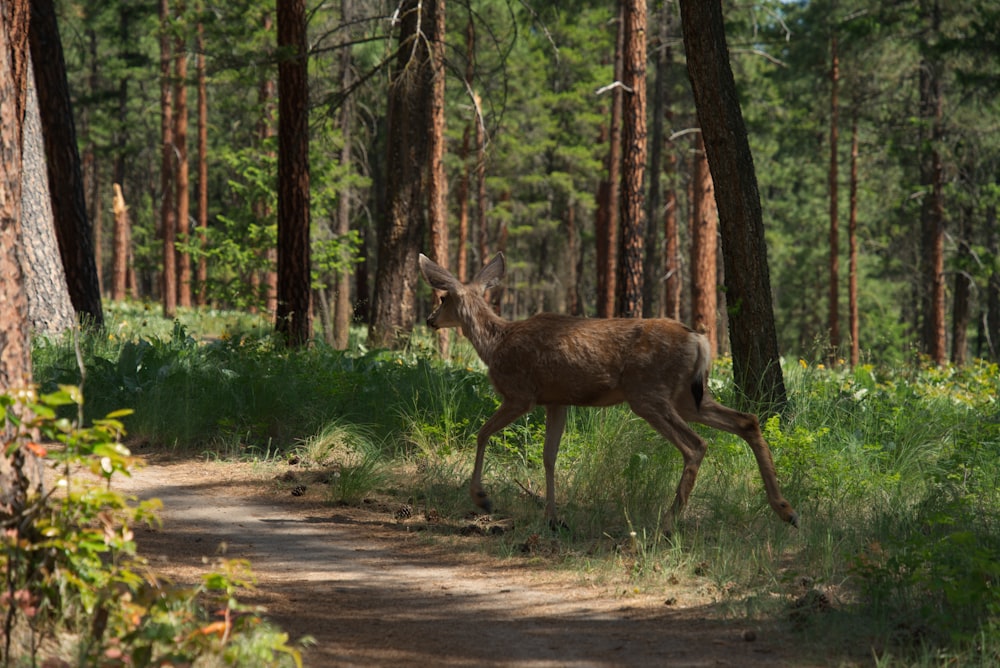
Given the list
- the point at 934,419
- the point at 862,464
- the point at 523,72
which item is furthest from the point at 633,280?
the point at 523,72

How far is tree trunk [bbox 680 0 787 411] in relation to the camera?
930 centimetres

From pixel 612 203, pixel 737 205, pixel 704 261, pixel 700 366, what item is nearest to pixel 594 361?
pixel 700 366

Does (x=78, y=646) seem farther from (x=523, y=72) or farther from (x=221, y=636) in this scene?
(x=523, y=72)

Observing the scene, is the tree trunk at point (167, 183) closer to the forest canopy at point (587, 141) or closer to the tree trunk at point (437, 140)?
the forest canopy at point (587, 141)

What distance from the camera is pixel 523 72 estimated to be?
44.1 m

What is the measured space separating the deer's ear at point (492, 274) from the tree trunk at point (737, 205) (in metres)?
2.16

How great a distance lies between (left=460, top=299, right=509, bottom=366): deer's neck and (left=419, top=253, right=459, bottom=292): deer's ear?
210 mm

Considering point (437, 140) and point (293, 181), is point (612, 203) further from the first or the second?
point (293, 181)

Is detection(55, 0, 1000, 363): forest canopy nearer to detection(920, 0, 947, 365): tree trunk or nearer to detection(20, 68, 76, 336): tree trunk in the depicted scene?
detection(920, 0, 947, 365): tree trunk

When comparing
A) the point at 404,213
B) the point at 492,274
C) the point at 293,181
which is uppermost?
the point at 293,181

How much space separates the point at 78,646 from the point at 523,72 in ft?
138

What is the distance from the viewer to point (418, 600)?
5.87 m

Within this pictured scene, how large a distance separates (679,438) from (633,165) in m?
13.2

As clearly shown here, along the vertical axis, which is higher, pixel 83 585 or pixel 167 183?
pixel 167 183
